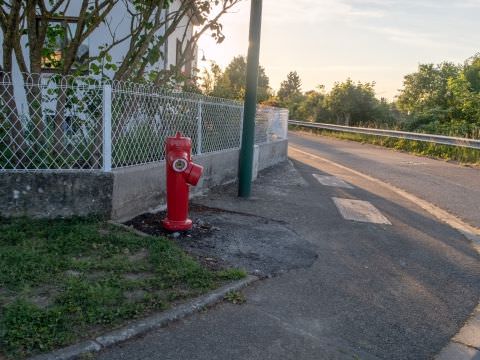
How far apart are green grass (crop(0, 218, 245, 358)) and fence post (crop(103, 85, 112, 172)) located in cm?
67

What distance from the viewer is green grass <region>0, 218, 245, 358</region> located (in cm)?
269

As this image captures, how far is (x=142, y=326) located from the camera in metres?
2.83

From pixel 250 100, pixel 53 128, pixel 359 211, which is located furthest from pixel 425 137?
pixel 53 128

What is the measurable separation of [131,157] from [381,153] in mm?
12628

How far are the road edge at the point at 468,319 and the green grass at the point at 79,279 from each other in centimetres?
172

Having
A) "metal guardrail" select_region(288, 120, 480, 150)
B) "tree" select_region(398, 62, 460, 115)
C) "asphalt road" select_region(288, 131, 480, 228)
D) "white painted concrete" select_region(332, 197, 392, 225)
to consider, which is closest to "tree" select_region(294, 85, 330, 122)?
"tree" select_region(398, 62, 460, 115)

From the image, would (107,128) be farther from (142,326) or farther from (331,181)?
(331,181)

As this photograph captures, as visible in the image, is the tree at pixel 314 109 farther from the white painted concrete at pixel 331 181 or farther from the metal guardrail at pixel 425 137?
the white painted concrete at pixel 331 181

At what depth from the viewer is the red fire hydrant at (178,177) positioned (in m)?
4.73

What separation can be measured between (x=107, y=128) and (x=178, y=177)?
0.96 m

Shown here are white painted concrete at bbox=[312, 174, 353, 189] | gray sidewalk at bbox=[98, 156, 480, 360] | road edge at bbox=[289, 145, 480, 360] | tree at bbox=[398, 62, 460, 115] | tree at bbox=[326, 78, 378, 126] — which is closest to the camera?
gray sidewalk at bbox=[98, 156, 480, 360]

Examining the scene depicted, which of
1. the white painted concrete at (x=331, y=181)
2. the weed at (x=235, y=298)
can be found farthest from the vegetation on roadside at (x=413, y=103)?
the weed at (x=235, y=298)

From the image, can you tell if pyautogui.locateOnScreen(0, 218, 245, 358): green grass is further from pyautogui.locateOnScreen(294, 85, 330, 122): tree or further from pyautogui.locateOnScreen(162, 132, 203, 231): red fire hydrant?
pyautogui.locateOnScreen(294, 85, 330, 122): tree

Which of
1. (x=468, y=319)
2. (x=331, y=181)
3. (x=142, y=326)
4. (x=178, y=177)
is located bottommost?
(x=468, y=319)
